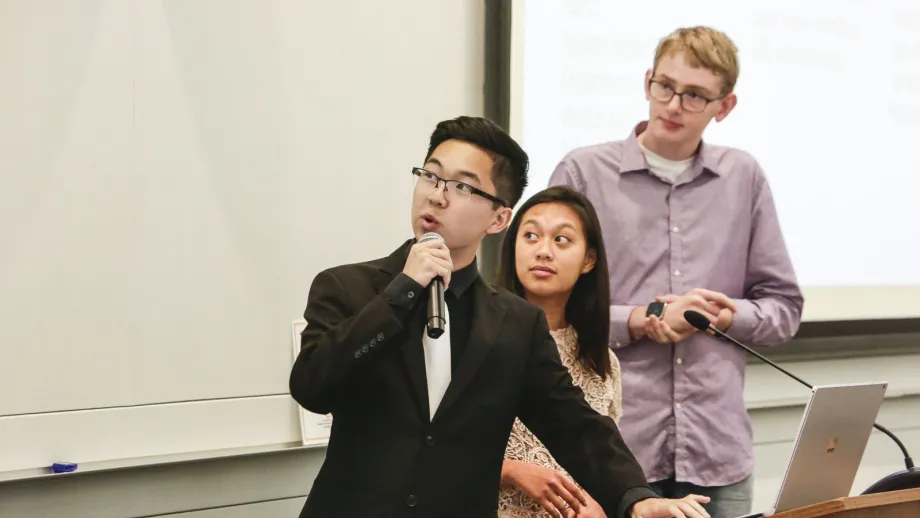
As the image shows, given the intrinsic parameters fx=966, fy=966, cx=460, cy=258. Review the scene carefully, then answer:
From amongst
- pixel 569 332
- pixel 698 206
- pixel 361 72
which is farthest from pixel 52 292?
pixel 698 206

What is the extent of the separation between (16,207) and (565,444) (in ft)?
4.32

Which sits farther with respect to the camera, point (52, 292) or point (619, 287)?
point (619, 287)

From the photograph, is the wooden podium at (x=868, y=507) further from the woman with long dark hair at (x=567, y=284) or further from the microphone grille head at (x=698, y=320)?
the woman with long dark hair at (x=567, y=284)

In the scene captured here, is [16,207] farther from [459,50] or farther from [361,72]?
[459,50]

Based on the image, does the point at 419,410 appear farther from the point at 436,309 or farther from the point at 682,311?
the point at 682,311

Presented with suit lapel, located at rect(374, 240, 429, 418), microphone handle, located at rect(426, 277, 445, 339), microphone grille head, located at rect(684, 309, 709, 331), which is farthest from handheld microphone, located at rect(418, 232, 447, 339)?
microphone grille head, located at rect(684, 309, 709, 331)

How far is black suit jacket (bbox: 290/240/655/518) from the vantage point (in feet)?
4.66

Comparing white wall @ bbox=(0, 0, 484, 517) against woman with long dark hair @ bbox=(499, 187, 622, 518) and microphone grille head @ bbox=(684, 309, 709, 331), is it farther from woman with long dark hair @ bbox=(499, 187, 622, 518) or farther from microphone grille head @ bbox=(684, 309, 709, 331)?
microphone grille head @ bbox=(684, 309, 709, 331)

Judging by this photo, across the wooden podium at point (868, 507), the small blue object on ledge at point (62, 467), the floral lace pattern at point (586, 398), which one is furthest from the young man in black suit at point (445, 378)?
the small blue object on ledge at point (62, 467)

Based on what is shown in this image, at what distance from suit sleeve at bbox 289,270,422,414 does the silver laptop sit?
0.68 metres

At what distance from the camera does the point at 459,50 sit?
2.62 meters

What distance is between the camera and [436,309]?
1.36 metres

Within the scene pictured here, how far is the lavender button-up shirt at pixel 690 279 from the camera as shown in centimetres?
229

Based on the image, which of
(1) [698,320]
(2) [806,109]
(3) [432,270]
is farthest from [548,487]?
(2) [806,109]
